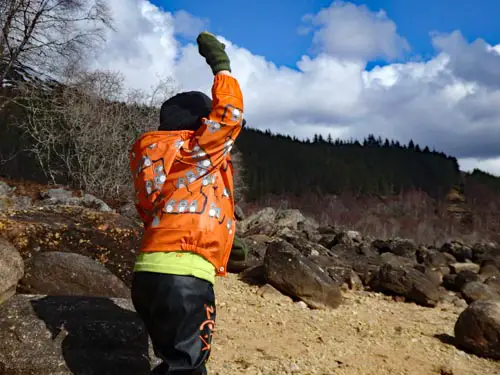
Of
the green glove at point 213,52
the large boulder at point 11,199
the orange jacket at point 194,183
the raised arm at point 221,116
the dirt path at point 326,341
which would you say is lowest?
the dirt path at point 326,341

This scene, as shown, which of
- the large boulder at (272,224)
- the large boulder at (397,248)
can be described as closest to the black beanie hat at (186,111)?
the large boulder at (272,224)

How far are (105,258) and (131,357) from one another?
175cm

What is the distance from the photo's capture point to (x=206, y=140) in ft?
7.44

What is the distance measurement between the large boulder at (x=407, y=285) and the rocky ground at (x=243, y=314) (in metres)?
0.02

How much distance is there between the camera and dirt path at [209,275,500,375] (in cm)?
431

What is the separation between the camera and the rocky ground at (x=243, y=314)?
10.2 feet

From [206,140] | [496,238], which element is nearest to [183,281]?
[206,140]

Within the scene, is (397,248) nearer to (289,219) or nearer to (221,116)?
(289,219)

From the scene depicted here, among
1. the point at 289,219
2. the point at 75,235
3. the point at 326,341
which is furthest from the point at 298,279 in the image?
the point at 289,219

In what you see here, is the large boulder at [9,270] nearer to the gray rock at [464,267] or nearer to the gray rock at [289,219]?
the gray rock at [464,267]

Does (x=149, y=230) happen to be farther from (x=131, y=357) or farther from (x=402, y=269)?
(x=402, y=269)

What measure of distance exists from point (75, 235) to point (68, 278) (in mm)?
763

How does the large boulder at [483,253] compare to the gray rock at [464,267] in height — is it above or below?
above

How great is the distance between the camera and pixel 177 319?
84.4 inches
